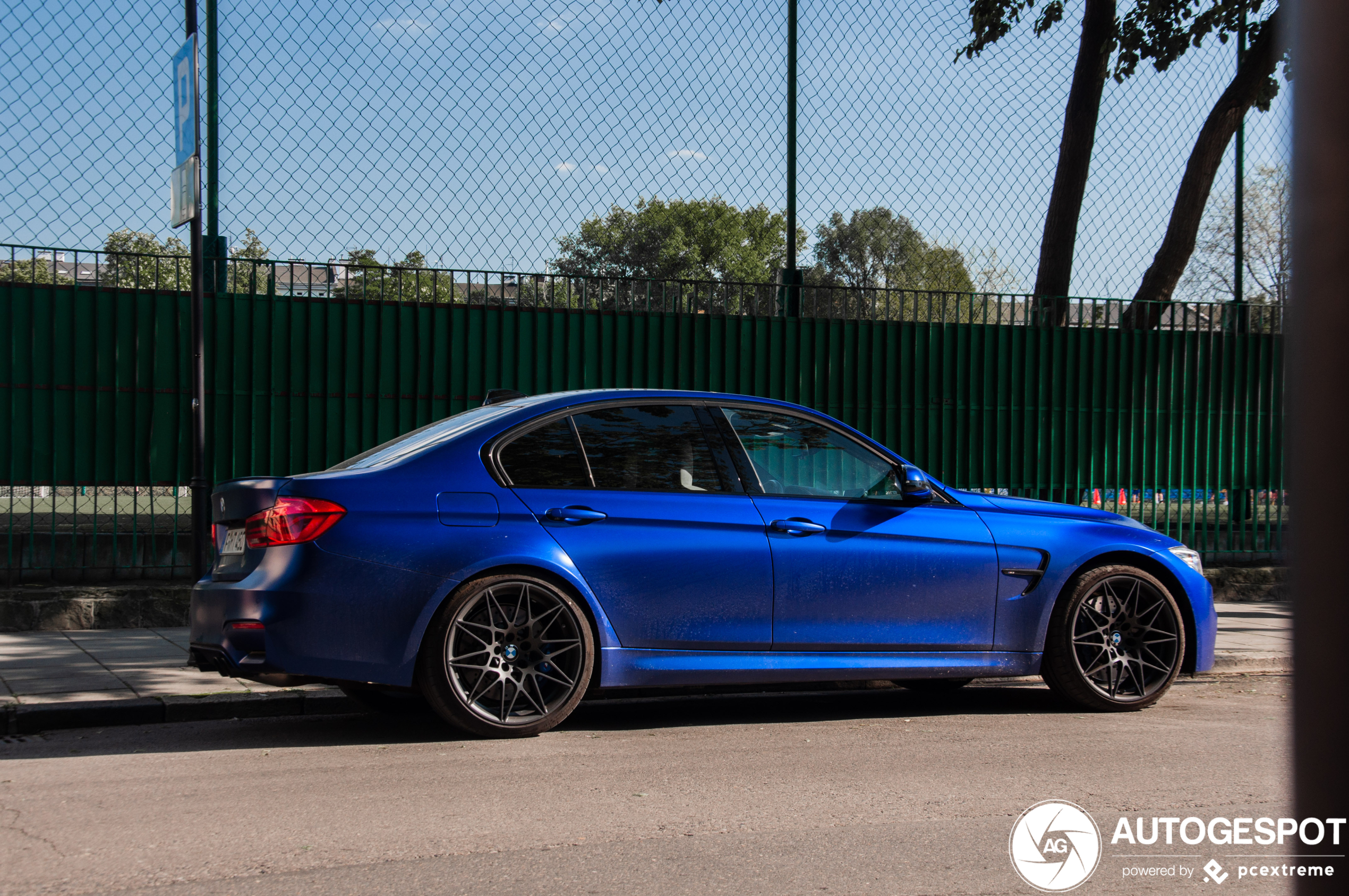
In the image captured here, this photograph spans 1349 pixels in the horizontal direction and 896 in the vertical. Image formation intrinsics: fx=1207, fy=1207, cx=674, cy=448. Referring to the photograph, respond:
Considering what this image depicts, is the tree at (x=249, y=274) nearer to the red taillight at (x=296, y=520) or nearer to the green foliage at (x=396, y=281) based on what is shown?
the green foliage at (x=396, y=281)

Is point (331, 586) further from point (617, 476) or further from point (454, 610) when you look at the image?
Result: point (617, 476)

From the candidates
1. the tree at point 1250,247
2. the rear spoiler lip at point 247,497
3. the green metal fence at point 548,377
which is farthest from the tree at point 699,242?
the rear spoiler lip at point 247,497

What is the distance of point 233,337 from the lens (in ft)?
29.8

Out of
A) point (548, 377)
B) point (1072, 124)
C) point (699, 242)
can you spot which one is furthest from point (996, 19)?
point (699, 242)

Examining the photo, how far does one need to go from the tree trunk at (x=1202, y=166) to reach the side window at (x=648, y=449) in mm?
7633

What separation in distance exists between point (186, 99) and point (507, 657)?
4320mm

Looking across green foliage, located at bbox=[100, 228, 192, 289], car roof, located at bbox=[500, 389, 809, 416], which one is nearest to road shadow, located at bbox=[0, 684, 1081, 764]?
car roof, located at bbox=[500, 389, 809, 416]

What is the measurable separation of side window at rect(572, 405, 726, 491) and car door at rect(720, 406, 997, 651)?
0.66 ft

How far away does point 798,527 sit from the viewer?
5.85 meters

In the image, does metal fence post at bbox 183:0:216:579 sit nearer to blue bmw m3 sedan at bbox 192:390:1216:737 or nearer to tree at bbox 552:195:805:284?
blue bmw m3 sedan at bbox 192:390:1216:737

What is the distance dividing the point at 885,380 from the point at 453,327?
379 centimetres

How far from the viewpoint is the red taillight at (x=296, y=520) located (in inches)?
204

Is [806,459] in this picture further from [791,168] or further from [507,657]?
[791,168]

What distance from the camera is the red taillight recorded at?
5.17 metres
